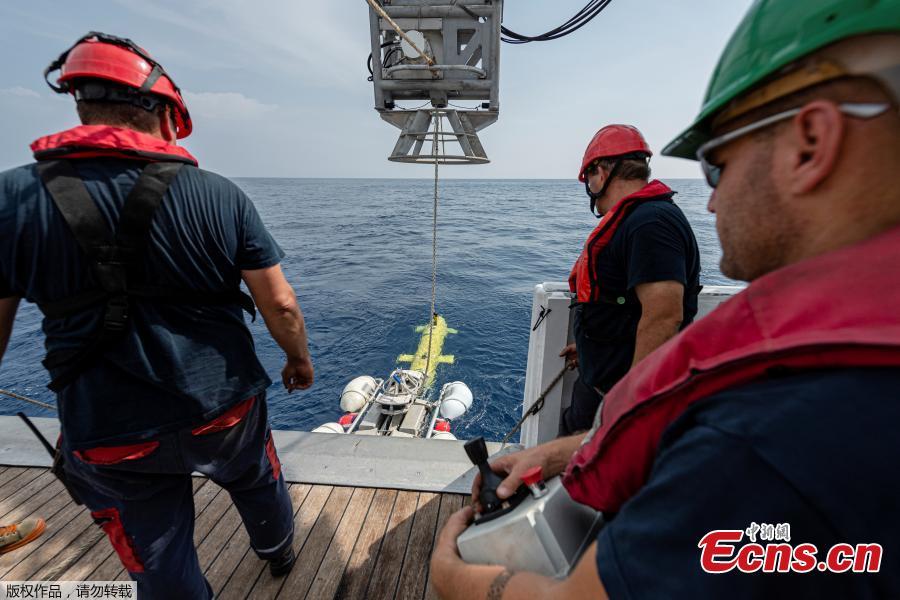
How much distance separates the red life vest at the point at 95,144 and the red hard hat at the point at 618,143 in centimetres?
206

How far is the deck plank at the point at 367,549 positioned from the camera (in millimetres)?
2006

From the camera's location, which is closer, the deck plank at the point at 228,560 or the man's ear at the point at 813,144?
the man's ear at the point at 813,144

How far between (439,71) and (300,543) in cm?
405

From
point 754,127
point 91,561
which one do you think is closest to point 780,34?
point 754,127

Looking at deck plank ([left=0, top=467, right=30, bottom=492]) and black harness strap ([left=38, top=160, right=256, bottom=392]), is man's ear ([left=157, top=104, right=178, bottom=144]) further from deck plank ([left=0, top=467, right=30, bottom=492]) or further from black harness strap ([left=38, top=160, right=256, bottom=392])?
deck plank ([left=0, top=467, right=30, bottom=492])

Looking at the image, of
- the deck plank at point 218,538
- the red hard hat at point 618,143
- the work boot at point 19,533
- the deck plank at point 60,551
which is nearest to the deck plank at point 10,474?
the work boot at point 19,533

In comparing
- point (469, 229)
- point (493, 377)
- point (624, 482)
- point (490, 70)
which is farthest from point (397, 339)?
point (469, 229)

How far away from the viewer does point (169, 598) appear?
1620 mm

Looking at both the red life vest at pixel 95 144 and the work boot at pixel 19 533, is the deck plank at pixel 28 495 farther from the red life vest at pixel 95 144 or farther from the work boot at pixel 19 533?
the red life vest at pixel 95 144

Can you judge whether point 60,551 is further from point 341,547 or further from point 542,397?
point 542,397

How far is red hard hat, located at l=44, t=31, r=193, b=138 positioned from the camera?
4.09 feet

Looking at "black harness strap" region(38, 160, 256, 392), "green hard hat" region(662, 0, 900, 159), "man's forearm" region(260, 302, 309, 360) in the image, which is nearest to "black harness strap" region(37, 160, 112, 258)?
"black harness strap" region(38, 160, 256, 392)

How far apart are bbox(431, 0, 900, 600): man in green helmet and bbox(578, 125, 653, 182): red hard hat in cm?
160

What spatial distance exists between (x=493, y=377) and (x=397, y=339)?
342cm
